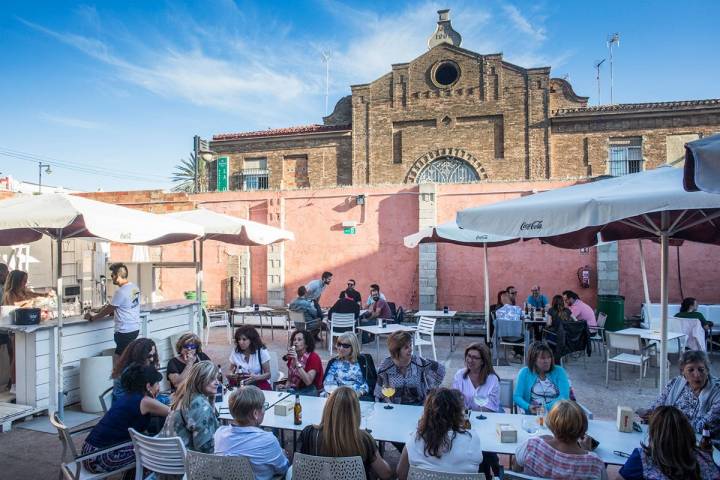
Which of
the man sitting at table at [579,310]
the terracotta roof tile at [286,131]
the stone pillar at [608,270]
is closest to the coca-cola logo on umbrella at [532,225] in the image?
the man sitting at table at [579,310]

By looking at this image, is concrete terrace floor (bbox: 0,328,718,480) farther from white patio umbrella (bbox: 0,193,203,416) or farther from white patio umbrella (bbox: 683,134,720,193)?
white patio umbrella (bbox: 683,134,720,193)

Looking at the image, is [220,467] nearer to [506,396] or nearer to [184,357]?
[184,357]

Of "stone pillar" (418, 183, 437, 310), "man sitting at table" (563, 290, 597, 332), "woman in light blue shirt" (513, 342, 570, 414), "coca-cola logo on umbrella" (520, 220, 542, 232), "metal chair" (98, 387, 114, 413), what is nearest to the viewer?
"coca-cola logo on umbrella" (520, 220, 542, 232)

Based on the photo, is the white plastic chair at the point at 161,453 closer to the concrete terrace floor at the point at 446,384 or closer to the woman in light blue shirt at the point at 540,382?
the concrete terrace floor at the point at 446,384

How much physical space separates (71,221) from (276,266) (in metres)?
8.82

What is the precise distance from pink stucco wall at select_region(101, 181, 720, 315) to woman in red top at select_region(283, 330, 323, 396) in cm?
796

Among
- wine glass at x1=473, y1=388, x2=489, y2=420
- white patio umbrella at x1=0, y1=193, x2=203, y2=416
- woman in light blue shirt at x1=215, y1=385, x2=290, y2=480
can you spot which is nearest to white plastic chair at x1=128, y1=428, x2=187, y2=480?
woman in light blue shirt at x1=215, y1=385, x2=290, y2=480

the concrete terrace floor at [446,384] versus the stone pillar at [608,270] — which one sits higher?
the stone pillar at [608,270]

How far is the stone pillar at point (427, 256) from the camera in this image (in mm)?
12461

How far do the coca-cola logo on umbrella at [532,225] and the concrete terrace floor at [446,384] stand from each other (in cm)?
202

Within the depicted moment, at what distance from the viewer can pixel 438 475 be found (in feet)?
8.25

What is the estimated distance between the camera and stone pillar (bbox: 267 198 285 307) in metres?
13.5

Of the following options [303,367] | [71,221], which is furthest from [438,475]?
[71,221]

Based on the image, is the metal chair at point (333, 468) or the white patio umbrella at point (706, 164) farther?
the metal chair at point (333, 468)
